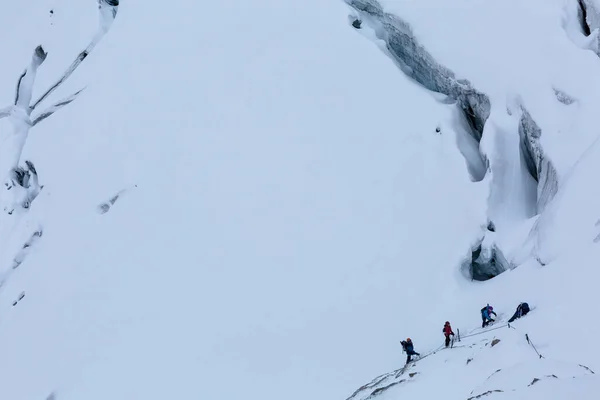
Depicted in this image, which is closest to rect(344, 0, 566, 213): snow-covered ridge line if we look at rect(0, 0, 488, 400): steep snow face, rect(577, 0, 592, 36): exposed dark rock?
rect(0, 0, 488, 400): steep snow face

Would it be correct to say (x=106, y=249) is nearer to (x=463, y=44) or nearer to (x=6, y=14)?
(x=463, y=44)

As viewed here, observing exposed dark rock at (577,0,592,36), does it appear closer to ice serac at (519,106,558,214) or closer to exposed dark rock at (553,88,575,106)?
exposed dark rock at (553,88,575,106)

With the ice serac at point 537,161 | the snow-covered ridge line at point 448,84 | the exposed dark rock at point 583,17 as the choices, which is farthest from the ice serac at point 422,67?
the exposed dark rock at point 583,17

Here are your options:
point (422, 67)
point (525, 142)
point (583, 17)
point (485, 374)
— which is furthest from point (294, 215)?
point (583, 17)

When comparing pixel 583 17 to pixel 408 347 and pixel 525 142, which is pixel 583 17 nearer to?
pixel 525 142

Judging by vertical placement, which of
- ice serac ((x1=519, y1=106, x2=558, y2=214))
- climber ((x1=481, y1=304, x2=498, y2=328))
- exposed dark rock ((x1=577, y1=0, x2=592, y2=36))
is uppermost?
exposed dark rock ((x1=577, y1=0, x2=592, y2=36))

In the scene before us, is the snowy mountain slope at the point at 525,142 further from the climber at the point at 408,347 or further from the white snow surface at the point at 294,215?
the climber at the point at 408,347
